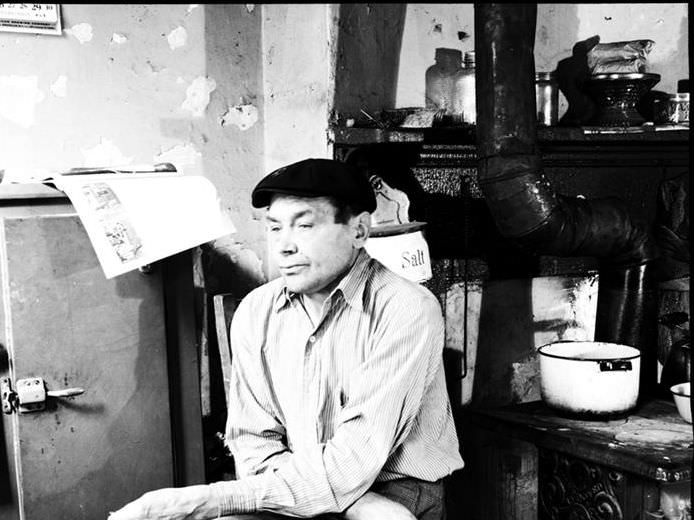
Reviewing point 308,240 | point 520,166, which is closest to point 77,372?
point 308,240

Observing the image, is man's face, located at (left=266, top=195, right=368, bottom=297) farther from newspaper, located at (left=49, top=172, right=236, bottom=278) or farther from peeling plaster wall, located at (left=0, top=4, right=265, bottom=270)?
peeling plaster wall, located at (left=0, top=4, right=265, bottom=270)

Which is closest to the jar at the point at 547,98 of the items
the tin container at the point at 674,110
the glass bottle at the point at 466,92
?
the glass bottle at the point at 466,92

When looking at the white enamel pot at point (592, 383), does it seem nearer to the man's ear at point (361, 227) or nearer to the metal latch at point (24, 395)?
the man's ear at point (361, 227)

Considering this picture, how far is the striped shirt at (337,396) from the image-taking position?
188 cm

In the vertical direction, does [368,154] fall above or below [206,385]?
above

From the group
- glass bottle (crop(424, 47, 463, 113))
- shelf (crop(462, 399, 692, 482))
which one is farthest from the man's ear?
glass bottle (crop(424, 47, 463, 113))

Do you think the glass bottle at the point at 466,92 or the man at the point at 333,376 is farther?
the glass bottle at the point at 466,92

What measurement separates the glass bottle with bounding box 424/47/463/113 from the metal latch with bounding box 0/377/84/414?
195 cm

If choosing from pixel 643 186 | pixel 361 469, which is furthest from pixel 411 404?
pixel 643 186

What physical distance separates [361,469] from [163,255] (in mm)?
941

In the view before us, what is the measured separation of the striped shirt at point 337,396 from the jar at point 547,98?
4.59 ft

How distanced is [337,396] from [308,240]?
0.46m

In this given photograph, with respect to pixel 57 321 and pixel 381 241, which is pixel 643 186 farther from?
pixel 57 321

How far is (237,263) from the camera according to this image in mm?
3076
